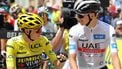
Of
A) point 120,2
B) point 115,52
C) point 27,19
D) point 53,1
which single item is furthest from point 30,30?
point 53,1

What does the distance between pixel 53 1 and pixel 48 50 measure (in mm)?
10714

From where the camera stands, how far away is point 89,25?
570 centimetres

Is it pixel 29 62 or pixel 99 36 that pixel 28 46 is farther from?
pixel 99 36

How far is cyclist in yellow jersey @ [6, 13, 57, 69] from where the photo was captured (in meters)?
6.00

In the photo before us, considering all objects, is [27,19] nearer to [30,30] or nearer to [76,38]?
[30,30]

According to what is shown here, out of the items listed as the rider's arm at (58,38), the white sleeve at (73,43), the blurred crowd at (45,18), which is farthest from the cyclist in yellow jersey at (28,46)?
the blurred crowd at (45,18)

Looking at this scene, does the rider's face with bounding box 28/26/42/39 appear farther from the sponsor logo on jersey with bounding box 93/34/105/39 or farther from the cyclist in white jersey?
the sponsor logo on jersey with bounding box 93/34/105/39

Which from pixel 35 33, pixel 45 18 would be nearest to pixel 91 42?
pixel 35 33

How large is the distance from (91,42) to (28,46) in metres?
0.91

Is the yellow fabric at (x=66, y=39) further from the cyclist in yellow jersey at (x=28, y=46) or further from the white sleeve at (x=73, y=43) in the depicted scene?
the white sleeve at (x=73, y=43)

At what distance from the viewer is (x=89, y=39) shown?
5809mm

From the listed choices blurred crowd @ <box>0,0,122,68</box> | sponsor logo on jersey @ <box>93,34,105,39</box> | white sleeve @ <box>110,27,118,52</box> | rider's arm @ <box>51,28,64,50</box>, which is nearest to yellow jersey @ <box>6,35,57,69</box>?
sponsor logo on jersey @ <box>93,34,105,39</box>

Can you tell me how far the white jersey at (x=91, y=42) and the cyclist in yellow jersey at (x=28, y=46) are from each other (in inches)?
20.5

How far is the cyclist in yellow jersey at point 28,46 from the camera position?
600 cm
